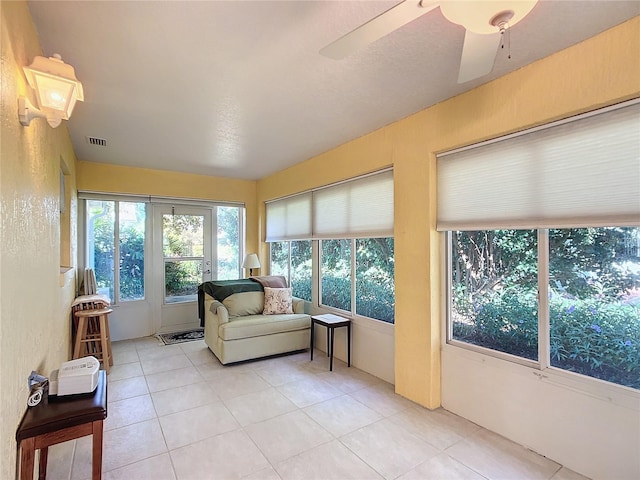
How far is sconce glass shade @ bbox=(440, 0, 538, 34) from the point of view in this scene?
3.83 feet

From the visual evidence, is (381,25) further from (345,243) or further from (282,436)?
(345,243)

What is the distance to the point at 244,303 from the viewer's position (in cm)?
428

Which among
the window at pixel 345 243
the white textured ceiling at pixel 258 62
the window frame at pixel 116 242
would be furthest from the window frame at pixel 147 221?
the white textured ceiling at pixel 258 62

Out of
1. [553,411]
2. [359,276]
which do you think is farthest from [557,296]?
[359,276]

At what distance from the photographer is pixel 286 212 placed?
5.12m

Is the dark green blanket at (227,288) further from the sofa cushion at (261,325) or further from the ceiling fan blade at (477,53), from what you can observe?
the ceiling fan blade at (477,53)

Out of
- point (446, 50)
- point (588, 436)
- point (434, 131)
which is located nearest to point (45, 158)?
point (446, 50)

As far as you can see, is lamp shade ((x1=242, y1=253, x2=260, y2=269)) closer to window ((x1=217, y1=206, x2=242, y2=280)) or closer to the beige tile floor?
window ((x1=217, y1=206, x2=242, y2=280))

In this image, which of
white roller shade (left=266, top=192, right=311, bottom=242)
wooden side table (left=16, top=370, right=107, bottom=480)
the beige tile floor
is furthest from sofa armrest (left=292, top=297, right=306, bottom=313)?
wooden side table (left=16, top=370, right=107, bottom=480)

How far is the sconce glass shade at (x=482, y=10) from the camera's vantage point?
1.17 metres

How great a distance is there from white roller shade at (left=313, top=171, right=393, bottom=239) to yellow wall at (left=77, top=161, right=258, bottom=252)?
183cm

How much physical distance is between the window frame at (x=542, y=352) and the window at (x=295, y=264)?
2.24m

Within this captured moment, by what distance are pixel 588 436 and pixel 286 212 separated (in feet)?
13.5

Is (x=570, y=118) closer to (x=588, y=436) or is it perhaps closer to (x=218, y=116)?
(x=588, y=436)
